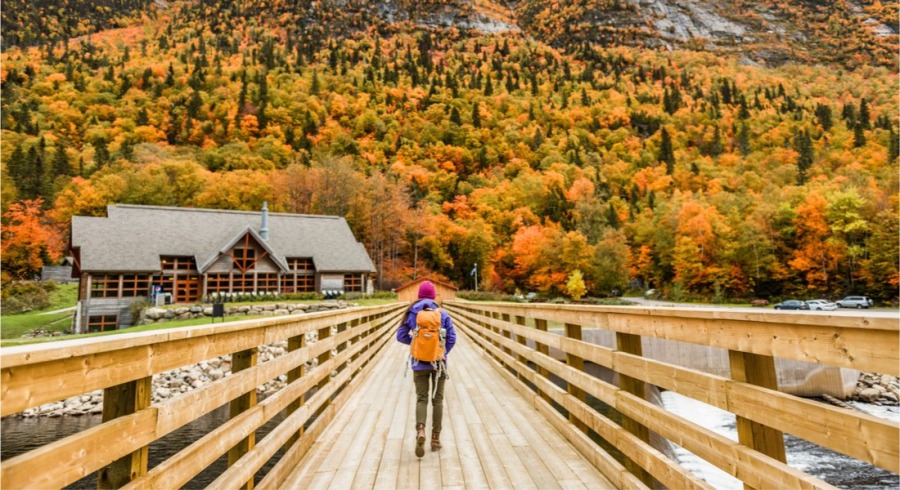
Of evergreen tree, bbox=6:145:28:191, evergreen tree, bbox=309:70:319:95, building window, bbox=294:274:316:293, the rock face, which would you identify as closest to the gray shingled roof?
building window, bbox=294:274:316:293

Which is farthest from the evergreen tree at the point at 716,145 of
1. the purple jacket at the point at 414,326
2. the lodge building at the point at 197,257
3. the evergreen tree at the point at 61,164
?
the evergreen tree at the point at 61,164

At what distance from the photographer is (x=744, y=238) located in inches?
1972

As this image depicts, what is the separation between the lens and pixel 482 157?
305ft

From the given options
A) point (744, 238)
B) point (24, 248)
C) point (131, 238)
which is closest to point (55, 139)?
point (24, 248)

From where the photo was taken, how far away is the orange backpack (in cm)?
502

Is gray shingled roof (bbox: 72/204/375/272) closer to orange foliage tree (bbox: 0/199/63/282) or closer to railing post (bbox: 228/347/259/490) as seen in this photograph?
orange foliage tree (bbox: 0/199/63/282)

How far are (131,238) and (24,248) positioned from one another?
94.3ft

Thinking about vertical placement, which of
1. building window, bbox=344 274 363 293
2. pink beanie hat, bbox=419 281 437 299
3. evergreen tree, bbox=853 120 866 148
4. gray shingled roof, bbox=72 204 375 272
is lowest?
pink beanie hat, bbox=419 281 437 299

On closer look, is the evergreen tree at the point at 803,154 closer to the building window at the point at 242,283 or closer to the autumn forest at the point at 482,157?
the autumn forest at the point at 482,157

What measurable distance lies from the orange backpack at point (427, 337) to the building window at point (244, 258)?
36710 mm

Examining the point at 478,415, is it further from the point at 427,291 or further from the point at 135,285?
the point at 135,285

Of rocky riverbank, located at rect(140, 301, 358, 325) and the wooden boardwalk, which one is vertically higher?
rocky riverbank, located at rect(140, 301, 358, 325)

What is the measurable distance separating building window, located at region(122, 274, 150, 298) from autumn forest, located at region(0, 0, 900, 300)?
23.5 m

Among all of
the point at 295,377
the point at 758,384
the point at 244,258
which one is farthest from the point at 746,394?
the point at 244,258
